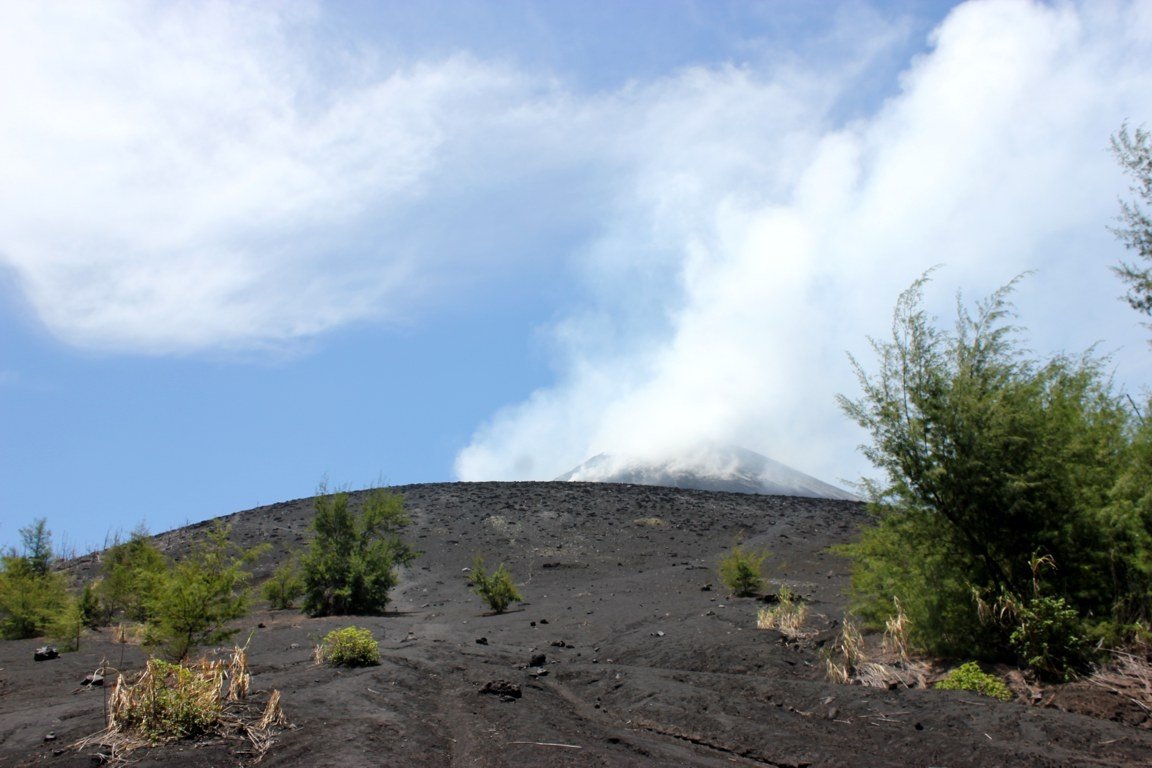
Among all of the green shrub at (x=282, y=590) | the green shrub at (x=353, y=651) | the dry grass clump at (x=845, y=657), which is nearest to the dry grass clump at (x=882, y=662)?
the dry grass clump at (x=845, y=657)

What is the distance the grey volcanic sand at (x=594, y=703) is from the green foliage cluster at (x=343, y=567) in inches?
37.7

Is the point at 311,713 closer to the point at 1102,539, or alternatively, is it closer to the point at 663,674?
the point at 663,674

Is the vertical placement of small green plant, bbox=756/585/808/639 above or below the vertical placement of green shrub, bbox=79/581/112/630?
below

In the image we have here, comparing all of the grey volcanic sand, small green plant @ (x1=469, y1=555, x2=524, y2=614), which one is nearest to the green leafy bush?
the grey volcanic sand

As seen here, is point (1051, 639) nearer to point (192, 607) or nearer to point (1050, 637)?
point (1050, 637)

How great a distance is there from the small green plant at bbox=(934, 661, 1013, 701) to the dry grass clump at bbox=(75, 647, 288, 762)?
7.78 m

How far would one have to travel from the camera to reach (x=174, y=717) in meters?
6.62

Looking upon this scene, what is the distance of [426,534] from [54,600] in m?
18.2

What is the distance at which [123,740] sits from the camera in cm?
637

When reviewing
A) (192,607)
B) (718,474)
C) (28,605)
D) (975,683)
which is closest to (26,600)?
(28,605)

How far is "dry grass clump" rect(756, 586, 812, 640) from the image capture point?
13.3 m

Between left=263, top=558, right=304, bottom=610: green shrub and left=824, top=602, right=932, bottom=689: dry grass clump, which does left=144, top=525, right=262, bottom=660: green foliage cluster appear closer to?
left=824, top=602, right=932, bottom=689: dry grass clump

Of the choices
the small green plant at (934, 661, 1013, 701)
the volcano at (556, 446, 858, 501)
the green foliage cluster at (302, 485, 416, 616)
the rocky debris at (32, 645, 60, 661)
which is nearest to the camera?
the small green plant at (934, 661, 1013, 701)

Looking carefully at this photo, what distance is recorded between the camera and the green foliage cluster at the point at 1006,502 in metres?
9.32
